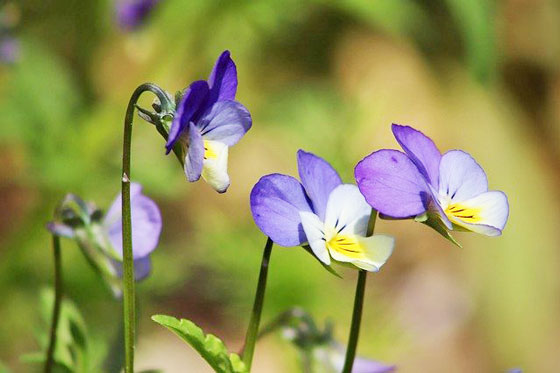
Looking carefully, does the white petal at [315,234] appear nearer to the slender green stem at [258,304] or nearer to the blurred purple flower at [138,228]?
the slender green stem at [258,304]

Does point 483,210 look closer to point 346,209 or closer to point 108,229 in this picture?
point 346,209

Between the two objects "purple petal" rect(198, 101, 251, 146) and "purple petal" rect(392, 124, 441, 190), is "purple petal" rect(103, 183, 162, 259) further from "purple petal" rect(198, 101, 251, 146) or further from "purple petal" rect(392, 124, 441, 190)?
"purple petal" rect(392, 124, 441, 190)

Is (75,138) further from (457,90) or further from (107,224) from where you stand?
(457,90)

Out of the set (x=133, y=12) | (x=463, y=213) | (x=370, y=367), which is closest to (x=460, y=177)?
(x=463, y=213)

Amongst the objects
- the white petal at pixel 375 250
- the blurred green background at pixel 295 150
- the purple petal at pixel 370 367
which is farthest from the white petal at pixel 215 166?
the blurred green background at pixel 295 150

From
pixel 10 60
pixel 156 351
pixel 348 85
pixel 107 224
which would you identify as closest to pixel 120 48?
pixel 348 85

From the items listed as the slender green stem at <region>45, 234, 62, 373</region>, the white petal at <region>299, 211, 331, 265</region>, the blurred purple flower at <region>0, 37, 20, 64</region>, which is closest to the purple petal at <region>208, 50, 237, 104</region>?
the white petal at <region>299, 211, 331, 265</region>

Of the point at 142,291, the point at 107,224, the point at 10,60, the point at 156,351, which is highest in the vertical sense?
the point at 10,60

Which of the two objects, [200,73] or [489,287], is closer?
[200,73]
